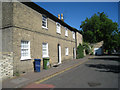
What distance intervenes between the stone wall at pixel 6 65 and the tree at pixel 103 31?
125 feet

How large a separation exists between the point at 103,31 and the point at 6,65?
41.1 meters

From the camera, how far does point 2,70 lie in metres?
7.18

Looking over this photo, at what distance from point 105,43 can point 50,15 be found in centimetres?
3682

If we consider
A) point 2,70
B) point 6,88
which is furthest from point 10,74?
point 6,88

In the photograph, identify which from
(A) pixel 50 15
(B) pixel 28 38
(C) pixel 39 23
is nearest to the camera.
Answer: (B) pixel 28 38

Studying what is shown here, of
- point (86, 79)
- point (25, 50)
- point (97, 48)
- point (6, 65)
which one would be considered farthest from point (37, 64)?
point (97, 48)

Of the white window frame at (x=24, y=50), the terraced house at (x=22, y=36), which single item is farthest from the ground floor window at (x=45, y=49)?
the white window frame at (x=24, y=50)

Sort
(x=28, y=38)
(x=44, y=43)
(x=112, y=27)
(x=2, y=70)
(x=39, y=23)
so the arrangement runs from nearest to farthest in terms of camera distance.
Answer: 1. (x=2, y=70)
2. (x=28, y=38)
3. (x=39, y=23)
4. (x=44, y=43)
5. (x=112, y=27)

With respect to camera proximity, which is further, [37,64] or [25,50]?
[37,64]

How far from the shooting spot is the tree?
A: 41375mm

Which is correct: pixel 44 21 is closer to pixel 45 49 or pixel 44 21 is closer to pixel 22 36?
pixel 45 49

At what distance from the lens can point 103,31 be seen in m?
42.3

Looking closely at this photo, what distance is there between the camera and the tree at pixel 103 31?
1629 inches

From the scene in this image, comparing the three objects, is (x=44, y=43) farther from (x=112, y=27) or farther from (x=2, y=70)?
(x=112, y=27)
